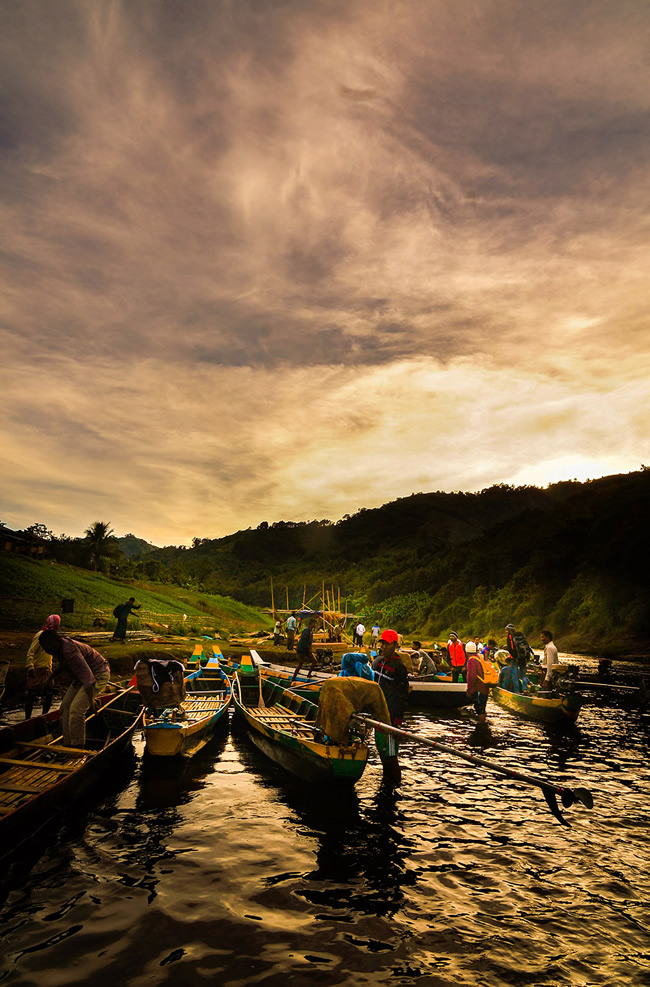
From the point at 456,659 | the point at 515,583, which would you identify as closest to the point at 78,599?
the point at 456,659

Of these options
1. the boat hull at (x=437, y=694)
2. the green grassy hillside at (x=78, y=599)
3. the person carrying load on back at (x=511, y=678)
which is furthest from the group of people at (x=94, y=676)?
the green grassy hillside at (x=78, y=599)

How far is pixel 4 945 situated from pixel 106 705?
311 inches

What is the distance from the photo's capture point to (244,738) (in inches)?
685

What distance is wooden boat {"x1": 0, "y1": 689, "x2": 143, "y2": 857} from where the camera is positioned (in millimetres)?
7887

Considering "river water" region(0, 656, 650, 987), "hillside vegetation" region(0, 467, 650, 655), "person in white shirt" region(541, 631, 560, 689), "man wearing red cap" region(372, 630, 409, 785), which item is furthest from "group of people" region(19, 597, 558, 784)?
"hillside vegetation" region(0, 467, 650, 655)

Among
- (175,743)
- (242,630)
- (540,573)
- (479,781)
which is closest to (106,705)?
(175,743)

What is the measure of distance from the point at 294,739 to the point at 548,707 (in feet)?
40.4

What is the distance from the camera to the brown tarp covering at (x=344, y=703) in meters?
10.6

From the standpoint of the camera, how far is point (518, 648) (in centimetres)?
2217

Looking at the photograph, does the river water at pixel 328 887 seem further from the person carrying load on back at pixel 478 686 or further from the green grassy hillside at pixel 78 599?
the green grassy hillside at pixel 78 599

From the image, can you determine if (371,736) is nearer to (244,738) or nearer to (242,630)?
(244,738)

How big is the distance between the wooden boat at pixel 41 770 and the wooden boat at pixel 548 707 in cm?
1470

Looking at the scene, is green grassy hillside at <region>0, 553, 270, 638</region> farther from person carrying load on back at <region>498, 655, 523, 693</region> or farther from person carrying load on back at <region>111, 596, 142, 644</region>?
person carrying load on back at <region>498, 655, 523, 693</region>

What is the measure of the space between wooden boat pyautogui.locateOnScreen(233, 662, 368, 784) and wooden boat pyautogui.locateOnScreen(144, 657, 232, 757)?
0.90m
